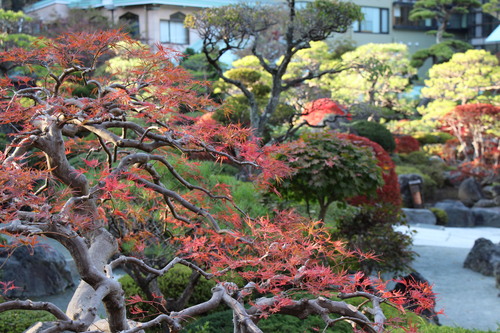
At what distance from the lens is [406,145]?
20297 mm

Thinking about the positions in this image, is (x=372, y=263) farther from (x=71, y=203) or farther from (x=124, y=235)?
(x=71, y=203)

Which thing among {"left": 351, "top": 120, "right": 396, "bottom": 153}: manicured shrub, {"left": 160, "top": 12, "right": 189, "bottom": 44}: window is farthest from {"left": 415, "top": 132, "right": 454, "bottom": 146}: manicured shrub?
{"left": 160, "top": 12, "right": 189, "bottom": 44}: window

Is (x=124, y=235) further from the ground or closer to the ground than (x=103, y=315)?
further from the ground

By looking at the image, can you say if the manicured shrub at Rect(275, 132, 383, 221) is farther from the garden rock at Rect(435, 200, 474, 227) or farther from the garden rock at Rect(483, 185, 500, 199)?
the garden rock at Rect(483, 185, 500, 199)

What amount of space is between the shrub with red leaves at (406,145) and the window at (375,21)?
13248 millimetres

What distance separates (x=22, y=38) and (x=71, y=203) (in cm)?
1438

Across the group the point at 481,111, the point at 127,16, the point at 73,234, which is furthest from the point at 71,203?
the point at 127,16

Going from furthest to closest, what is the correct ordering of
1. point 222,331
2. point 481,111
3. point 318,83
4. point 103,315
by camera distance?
1. point 318,83
2. point 481,111
3. point 103,315
4. point 222,331

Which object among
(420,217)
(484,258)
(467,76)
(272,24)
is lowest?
(420,217)

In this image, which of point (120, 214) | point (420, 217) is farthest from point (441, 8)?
point (120, 214)

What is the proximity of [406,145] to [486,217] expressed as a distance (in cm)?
585

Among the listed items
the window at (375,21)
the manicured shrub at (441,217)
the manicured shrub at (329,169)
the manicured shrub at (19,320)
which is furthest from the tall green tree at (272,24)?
the window at (375,21)

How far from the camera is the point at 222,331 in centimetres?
484

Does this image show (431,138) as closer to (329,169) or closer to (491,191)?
(491,191)
